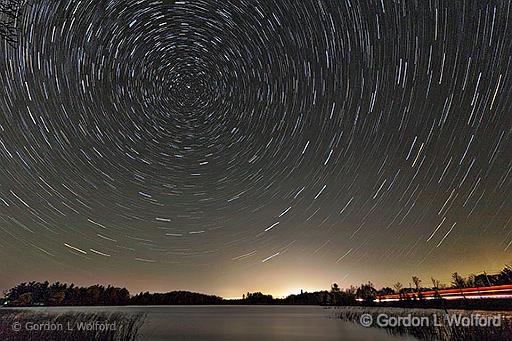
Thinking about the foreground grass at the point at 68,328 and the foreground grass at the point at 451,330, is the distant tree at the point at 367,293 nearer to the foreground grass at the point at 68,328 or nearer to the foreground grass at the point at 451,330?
the foreground grass at the point at 451,330

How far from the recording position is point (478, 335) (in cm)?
1012

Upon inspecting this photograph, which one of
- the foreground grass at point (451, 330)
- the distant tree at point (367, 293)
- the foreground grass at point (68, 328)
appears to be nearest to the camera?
the foreground grass at point (451, 330)

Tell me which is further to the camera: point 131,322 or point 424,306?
point 424,306

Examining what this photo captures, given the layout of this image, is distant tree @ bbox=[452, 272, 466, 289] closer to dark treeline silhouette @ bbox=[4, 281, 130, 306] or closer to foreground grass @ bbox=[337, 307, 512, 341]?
foreground grass @ bbox=[337, 307, 512, 341]

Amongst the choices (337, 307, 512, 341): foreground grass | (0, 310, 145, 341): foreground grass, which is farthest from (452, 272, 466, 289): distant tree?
(0, 310, 145, 341): foreground grass

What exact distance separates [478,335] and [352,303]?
1708 cm

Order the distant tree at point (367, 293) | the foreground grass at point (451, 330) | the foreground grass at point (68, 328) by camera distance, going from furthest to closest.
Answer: the distant tree at point (367, 293) → the foreground grass at point (68, 328) → the foreground grass at point (451, 330)

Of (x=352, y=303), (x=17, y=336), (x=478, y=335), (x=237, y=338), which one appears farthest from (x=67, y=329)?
(x=352, y=303)

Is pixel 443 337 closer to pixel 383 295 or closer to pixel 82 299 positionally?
pixel 383 295

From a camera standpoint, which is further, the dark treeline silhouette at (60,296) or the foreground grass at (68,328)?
the dark treeline silhouette at (60,296)

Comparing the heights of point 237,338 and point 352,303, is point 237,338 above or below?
below

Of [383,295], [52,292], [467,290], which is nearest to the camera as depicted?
[467,290]

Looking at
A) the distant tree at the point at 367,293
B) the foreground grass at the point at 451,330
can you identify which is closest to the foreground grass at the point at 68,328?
the foreground grass at the point at 451,330

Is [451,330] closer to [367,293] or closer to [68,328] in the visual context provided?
[68,328]
